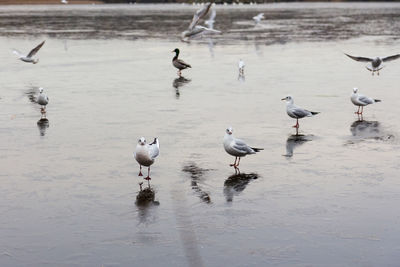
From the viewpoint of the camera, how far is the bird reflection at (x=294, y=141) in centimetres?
1402

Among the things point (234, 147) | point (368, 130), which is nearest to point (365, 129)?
point (368, 130)

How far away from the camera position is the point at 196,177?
12.0 m

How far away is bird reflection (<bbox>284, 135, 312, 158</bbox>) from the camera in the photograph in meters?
14.0

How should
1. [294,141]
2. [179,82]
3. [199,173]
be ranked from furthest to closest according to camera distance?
[179,82] → [294,141] → [199,173]

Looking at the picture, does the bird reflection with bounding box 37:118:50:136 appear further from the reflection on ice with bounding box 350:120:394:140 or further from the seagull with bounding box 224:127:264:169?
the reflection on ice with bounding box 350:120:394:140

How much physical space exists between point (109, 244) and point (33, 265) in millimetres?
1116

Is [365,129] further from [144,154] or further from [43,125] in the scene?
[43,125]

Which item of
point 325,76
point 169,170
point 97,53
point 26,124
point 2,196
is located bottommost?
point 2,196

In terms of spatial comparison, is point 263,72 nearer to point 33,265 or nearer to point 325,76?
point 325,76

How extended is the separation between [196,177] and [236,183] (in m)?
0.81

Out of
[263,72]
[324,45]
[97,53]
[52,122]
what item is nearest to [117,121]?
[52,122]

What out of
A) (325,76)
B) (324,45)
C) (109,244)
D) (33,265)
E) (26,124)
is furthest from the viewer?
(324,45)

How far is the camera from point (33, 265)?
7.94m

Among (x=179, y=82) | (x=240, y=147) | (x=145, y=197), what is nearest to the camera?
(x=145, y=197)
